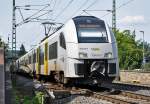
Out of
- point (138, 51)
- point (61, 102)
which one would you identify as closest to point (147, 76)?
point (61, 102)

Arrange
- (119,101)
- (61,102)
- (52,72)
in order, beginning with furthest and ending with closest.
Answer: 1. (52,72)
2. (61,102)
3. (119,101)

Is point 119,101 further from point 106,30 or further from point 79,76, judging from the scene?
point 106,30

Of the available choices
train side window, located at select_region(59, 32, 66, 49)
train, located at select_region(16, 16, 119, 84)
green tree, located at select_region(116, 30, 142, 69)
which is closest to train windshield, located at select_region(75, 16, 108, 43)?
train, located at select_region(16, 16, 119, 84)

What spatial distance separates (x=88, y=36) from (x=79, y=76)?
1.83 metres

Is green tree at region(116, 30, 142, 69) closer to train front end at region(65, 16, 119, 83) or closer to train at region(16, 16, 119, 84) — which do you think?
train at region(16, 16, 119, 84)

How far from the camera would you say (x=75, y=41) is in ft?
67.6

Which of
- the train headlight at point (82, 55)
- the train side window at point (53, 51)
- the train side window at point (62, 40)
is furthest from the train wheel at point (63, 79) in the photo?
the train side window at point (53, 51)

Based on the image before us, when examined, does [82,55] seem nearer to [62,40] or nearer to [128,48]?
[62,40]

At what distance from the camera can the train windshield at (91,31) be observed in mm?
20750

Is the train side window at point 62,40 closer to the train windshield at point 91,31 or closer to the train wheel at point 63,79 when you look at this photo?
the train windshield at point 91,31

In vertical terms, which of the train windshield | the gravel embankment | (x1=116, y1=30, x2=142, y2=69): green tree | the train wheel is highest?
(x1=116, y1=30, x2=142, y2=69): green tree

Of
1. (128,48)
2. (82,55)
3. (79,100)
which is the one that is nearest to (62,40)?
(82,55)

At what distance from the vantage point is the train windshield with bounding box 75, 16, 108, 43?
20750 mm

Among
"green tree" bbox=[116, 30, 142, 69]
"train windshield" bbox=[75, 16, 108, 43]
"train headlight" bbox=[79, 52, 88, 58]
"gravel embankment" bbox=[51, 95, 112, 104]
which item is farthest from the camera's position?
"green tree" bbox=[116, 30, 142, 69]
